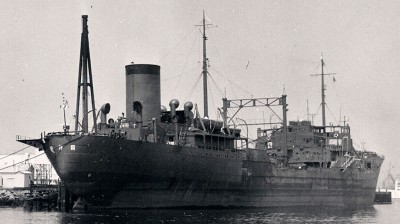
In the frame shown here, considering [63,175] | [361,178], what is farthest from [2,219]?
[361,178]

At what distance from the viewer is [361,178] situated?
6575 cm

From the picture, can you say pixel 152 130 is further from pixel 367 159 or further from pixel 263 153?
pixel 367 159

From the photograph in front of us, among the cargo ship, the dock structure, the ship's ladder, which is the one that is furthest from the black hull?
the dock structure

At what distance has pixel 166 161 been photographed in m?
44.0

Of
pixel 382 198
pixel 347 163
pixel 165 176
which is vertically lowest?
pixel 382 198

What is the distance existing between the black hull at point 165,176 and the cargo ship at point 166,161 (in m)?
0.06

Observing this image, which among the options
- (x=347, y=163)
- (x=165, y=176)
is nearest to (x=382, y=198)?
(x=347, y=163)

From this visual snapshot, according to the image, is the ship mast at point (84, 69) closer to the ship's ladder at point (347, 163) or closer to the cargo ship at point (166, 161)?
the cargo ship at point (166, 161)

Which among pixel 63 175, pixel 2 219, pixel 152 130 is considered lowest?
pixel 2 219

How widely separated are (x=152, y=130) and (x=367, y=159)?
30.4m

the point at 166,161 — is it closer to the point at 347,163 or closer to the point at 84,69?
the point at 84,69

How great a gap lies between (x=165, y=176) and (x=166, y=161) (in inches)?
39.2

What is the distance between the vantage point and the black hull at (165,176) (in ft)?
135

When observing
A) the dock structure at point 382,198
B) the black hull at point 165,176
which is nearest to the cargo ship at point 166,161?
the black hull at point 165,176
